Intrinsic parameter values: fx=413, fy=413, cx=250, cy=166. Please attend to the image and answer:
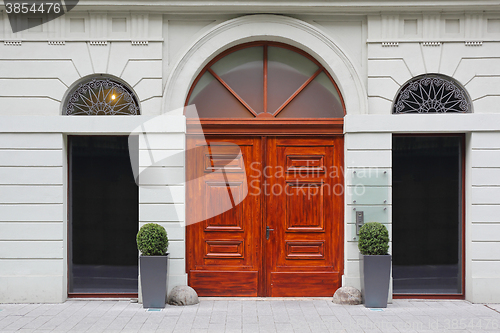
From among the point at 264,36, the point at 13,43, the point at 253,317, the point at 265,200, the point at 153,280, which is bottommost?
the point at 253,317

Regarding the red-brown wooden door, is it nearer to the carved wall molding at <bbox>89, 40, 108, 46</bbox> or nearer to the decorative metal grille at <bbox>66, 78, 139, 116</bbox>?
the decorative metal grille at <bbox>66, 78, 139, 116</bbox>

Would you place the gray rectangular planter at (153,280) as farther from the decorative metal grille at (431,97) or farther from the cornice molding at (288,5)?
the decorative metal grille at (431,97)

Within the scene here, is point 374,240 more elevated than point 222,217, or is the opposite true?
point 222,217

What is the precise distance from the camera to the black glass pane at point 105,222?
7.46 meters

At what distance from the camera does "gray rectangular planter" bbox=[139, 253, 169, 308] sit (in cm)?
677

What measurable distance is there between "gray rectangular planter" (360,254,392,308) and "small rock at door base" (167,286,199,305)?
2.91 meters

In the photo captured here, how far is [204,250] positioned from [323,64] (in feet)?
13.3

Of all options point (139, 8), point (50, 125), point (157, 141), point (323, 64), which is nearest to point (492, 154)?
point (323, 64)

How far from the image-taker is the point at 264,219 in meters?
7.55

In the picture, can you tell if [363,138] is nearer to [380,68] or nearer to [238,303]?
[380,68]

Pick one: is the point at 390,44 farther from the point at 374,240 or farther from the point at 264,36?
the point at 374,240

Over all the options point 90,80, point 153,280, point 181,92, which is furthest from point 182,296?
point 90,80

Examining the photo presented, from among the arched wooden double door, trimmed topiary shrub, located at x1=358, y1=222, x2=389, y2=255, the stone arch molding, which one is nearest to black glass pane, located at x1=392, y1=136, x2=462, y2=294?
trimmed topiary shrub, located at x1=358, y1=222, x2=389, y2=255

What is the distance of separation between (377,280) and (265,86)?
12.8 feet
